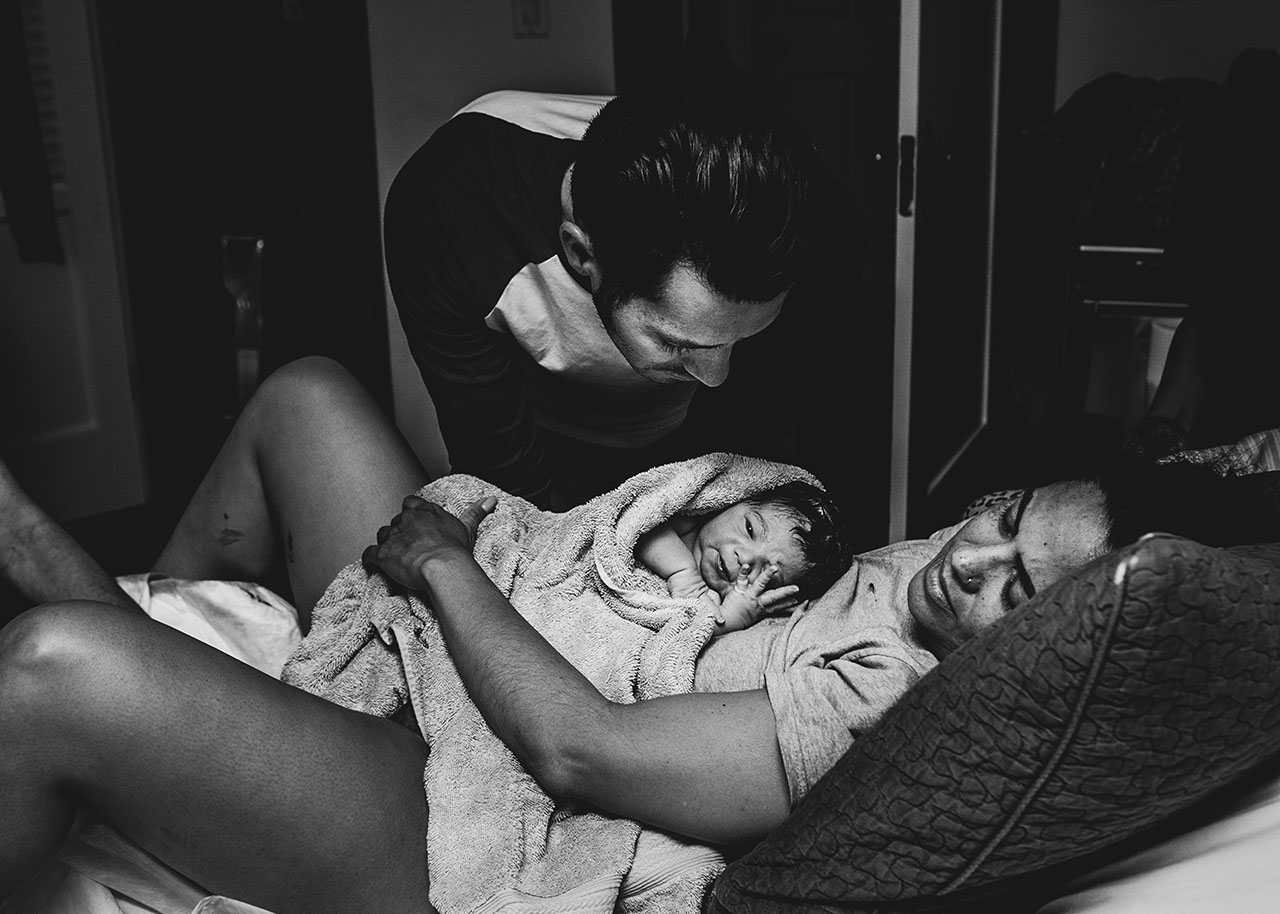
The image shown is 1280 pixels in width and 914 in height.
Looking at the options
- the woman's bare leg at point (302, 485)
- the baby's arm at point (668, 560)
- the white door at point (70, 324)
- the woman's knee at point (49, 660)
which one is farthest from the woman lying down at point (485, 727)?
the white door at point (70, 324)

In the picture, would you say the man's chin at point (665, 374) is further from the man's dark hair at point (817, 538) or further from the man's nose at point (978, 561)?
the man's nose at point (978, 561)

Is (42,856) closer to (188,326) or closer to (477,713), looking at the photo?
(477,713)

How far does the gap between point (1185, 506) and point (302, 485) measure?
110cm

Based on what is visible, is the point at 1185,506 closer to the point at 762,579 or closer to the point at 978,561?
the point at 978,561

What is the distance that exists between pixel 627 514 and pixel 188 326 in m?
2.66

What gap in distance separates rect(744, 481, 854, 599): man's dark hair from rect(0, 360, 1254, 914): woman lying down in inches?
1.7

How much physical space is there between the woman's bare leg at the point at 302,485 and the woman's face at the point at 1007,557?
0.76 m

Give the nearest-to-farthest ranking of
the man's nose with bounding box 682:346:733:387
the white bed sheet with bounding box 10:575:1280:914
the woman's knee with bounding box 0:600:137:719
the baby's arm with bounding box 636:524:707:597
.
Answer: the white bed sheet with bounding box 10:575:1280:914 → the woman's knee with bounding box 0:600:137:719 → the man's nose with bounding box 682:346:733:387 → the baby's arm with bounding box 636:524:707:597

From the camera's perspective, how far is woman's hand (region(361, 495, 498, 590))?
4.49ft

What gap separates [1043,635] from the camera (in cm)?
74

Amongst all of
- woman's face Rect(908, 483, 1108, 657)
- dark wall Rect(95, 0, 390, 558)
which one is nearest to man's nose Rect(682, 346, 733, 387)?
woman's face Rect(908, 483, 1108, 657)

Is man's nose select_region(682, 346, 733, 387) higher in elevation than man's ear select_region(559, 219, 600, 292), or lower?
lower

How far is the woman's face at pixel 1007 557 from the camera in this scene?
1.08 m

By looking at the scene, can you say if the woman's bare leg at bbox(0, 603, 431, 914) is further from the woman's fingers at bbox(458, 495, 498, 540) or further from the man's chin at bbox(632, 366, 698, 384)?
the man's chin at bbox(632, 366, 698, 384)
